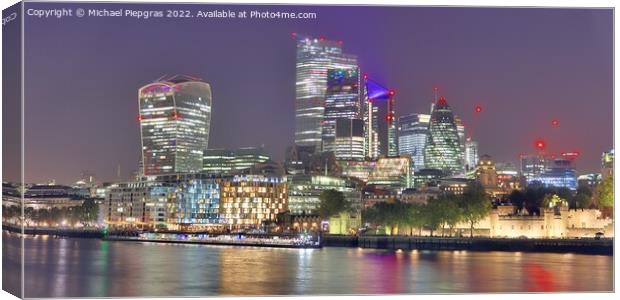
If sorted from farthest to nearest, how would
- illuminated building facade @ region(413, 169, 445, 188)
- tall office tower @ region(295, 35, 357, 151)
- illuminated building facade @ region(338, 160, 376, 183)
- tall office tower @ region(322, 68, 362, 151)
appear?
1. illuminated building facade @ region(413, 169, 445, 188)
2. illuminated building facade @ region(338, 160, 376, 183)
3. tall office tower @ region(322, 68, 362, 151)
4. tall office tower @ region(295, 35, 357, 151)

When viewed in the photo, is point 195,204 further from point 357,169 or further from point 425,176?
point 425,176

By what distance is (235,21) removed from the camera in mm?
13422

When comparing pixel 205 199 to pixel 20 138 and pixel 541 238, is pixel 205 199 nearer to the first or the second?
pixel 541 238

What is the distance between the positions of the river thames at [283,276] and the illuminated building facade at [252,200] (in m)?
25.7

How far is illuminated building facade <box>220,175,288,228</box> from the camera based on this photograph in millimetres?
53062

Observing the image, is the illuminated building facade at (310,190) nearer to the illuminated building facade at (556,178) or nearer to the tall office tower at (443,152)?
the illuminated building facade at (556,178)

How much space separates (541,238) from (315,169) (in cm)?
2305

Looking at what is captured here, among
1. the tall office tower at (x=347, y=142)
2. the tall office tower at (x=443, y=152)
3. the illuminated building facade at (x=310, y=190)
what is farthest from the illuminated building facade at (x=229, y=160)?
the tall office tower at (x=443, y=152)

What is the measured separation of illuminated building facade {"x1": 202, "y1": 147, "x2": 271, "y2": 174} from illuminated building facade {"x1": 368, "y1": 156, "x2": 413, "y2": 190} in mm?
8300

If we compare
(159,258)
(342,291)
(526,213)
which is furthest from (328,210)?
(342,291)

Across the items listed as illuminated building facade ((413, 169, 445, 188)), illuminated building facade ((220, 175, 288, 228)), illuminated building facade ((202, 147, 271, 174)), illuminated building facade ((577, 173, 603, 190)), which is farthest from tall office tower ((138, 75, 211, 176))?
illuminated building facade ((577, 173, 603, 190))

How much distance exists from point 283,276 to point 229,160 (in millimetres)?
36010

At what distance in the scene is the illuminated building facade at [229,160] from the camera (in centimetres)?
5191

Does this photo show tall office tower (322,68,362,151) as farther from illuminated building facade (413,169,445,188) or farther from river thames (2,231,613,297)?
river thames (2,231,613,297)
